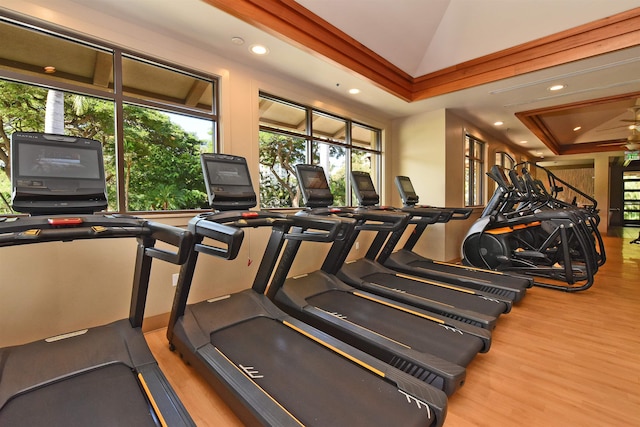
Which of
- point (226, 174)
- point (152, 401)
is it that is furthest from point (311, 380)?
point (226, 174)

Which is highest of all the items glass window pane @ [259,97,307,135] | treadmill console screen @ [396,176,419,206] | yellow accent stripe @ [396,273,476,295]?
glass window pane @ [259,97,307,135]

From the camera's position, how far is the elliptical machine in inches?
153

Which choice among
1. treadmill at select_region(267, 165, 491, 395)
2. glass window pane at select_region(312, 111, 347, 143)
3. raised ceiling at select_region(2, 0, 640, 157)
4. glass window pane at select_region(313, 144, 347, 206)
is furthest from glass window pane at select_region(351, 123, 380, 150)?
treadmill at select_region(267, 165, 491, 395)

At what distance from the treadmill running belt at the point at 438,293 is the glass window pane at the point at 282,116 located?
2.35 meters

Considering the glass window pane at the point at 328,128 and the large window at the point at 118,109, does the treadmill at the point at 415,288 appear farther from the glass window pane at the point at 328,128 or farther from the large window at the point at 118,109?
the large window at the point at 118,109

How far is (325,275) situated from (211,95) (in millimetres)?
2486

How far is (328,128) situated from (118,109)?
3.00 metres

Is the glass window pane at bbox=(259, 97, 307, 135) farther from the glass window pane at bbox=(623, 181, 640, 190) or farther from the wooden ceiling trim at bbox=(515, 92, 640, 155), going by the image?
the glass window pane at bbox=(623, 181, 640, 190)

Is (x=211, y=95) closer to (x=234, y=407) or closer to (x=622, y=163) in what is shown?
(x=234, y=407)

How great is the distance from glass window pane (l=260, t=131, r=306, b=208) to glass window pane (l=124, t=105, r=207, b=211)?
859 mm

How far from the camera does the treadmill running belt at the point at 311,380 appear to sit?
1.46 metres

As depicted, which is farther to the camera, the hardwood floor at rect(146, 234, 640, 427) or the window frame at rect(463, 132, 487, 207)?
the window frame at rect(463, 132, 487, 207)

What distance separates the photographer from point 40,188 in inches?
71.3

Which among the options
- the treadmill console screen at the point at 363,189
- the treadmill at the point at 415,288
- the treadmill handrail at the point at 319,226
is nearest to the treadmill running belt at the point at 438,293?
the treadmill at the point at 415,288
